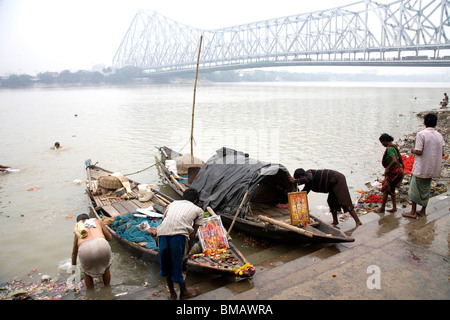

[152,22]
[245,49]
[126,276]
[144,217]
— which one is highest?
[152,22]

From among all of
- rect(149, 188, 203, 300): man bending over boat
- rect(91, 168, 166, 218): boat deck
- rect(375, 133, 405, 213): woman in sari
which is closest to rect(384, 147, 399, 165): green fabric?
rect(375, 133, 405, 213): woman in sari

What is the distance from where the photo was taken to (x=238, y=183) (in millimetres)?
5238

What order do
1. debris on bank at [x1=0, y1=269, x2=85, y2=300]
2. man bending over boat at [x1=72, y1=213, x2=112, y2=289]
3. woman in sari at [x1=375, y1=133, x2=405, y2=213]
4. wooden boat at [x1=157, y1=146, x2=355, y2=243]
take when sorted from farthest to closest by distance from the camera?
woman in sari at [x1=375, y1=133, x2=405, y2=213] → wooden boat at [x1=157, y1=146, x2=355, y2=243] → debris on bank at [x1=0, y1=269, x2=85, y2=300] → man bending over boat at [x1=72, y1=213, x2=112, y2=289]

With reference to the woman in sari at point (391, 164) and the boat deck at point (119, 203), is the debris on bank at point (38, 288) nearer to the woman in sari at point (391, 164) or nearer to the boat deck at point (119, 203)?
the boat deck at point (119, 203)

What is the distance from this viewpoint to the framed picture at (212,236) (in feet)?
13.0

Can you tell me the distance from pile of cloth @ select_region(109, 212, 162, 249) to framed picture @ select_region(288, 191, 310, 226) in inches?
74.6

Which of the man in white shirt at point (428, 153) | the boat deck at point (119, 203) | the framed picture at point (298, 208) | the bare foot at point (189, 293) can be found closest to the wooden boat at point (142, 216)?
the boat deck at point (119, 203)

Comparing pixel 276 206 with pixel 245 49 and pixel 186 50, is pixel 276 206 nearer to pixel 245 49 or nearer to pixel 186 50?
pixel 245 49

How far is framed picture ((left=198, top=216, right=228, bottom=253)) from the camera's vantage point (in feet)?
13.0

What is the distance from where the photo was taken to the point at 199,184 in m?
6.14

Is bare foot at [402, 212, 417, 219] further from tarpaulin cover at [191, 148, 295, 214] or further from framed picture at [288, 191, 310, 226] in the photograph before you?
tarpaulin cover at [191, 148, 295, 214]

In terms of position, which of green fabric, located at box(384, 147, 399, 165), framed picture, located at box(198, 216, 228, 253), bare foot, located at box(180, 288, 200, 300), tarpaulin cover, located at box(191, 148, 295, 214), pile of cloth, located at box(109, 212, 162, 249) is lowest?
bare foot, located at box(180, 288, 200, 300)

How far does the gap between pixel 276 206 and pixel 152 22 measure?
115735mm
